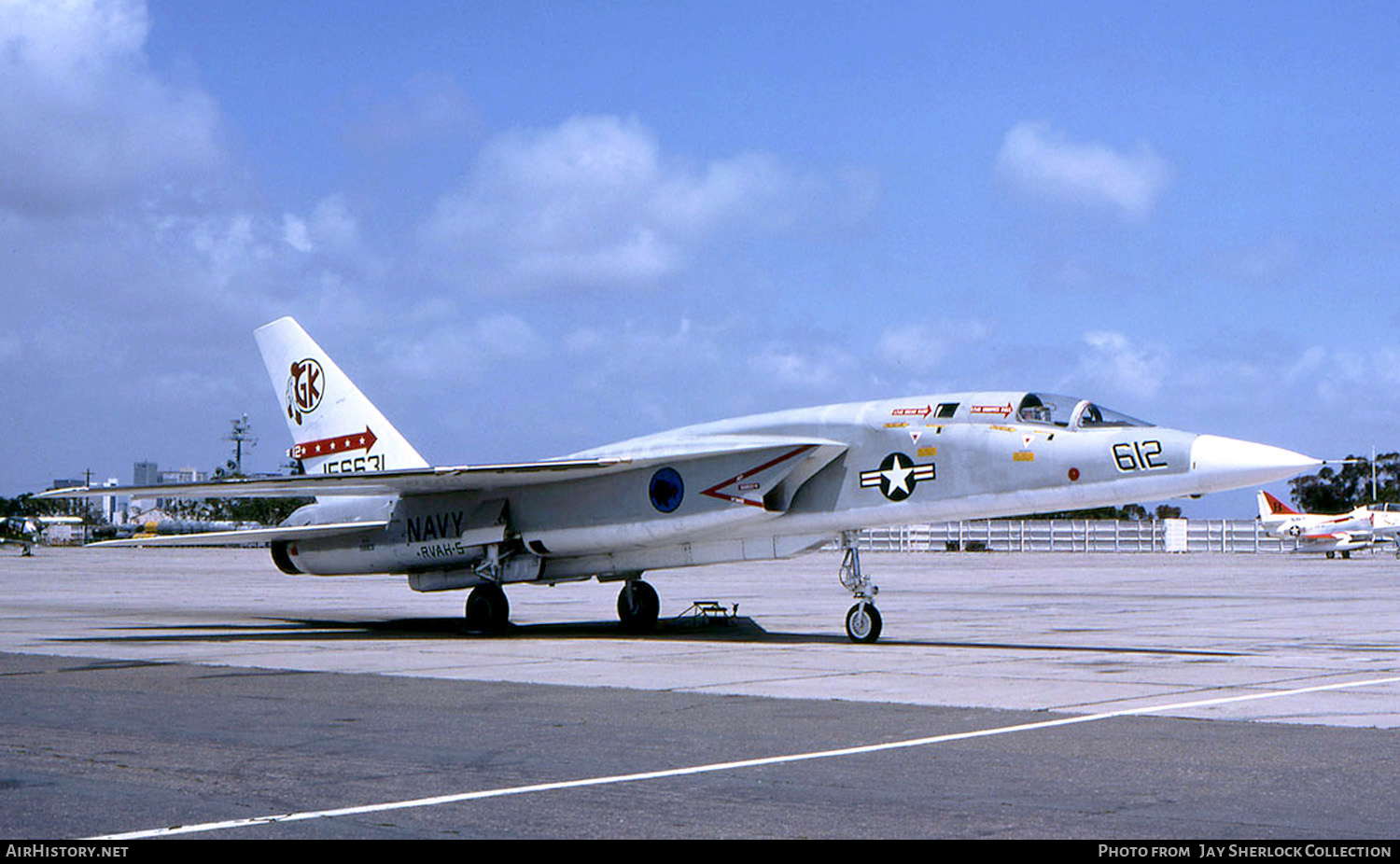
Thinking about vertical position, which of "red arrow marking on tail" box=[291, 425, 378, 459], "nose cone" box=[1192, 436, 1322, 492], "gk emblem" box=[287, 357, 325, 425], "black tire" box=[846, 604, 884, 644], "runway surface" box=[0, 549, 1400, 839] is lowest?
"runway surface" box=[0, 549, 1400, 839]

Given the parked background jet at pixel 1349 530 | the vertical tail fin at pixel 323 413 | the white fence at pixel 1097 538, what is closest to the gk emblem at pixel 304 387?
the vertical tail fin at pixel 323 413

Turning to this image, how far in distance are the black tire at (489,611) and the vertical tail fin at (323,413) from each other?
295 cm

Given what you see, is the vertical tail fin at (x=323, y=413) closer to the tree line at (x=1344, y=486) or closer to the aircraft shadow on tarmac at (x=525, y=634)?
the aircraft shadow on tarmac at (x=525, y=634)

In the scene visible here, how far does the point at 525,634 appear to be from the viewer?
1853cm

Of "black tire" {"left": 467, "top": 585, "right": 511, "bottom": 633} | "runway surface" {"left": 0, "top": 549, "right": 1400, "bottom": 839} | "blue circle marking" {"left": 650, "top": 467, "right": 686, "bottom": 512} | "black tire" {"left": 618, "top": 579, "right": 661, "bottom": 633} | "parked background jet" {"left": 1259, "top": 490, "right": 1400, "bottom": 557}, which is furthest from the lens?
"parked background jet" {"left": 1259, "top": 490, "right": 1400, "bottom": 557}

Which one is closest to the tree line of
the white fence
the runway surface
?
the white fence

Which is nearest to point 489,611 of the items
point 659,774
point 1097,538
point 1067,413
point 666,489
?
point 666,489

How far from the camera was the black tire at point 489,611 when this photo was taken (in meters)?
18.4

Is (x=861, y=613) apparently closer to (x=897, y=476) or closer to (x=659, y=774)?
(x=897, y=476)

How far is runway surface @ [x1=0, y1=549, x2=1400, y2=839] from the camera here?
595 cm

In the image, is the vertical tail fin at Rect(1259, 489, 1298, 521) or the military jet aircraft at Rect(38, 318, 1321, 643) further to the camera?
the vertical tail fin at Rect(1259, 489, 1298, 521)

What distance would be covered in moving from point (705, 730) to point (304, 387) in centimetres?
1395

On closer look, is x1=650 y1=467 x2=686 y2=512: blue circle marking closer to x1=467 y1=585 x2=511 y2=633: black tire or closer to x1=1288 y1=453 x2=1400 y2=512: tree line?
x1=467 y1=585 x2=511 y2=633: black tire

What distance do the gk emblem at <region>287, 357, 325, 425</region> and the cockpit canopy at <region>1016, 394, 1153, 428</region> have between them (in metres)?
10.9
